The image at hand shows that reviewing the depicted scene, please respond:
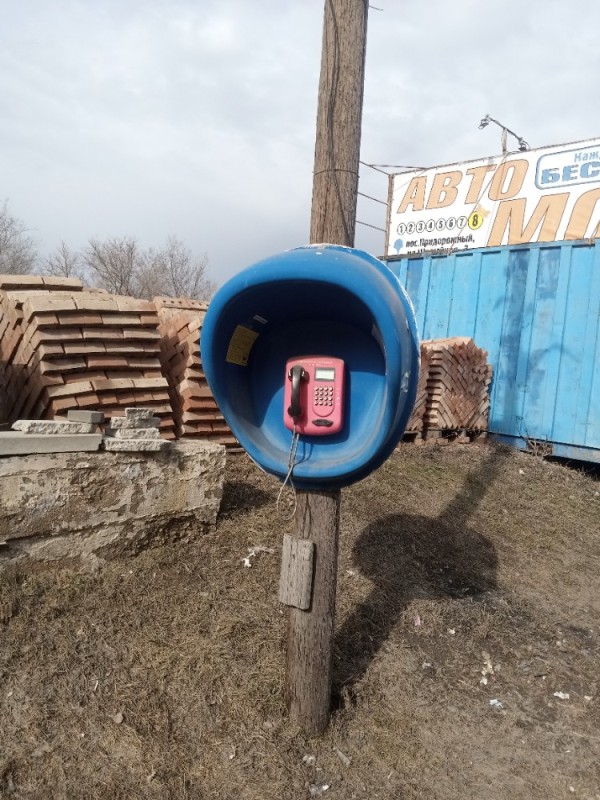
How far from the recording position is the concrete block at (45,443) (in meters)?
3.69

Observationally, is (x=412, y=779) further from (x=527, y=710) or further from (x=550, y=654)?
(x=550, y=654)

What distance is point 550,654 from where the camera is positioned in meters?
4.11

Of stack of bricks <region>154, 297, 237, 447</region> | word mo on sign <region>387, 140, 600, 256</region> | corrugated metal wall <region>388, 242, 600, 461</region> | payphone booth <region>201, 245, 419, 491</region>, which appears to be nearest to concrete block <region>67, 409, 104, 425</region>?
payphone booth <region>201, 245, 419, 491</region>

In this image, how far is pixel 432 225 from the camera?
10.9 meters

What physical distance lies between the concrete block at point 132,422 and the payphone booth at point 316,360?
1334 mm

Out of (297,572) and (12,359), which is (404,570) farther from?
(12,359)

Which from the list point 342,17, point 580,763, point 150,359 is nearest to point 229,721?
point 580,763

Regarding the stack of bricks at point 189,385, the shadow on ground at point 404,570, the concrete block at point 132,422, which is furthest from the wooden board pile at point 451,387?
the concrete block at point 132,422

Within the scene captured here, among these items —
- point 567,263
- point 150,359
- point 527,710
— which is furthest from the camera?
point 567,263

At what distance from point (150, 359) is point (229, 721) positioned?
10.6ft

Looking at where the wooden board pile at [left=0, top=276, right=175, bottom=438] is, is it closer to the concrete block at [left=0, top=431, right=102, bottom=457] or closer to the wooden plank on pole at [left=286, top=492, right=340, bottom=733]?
the concrete block at [left=0, top=431, right=102, bottom=457]

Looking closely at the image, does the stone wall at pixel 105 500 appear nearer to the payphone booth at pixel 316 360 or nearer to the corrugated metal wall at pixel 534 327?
the payphone booth at pixel 316 360

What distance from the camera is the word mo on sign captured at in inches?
366

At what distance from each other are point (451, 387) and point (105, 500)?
19.7 ft
